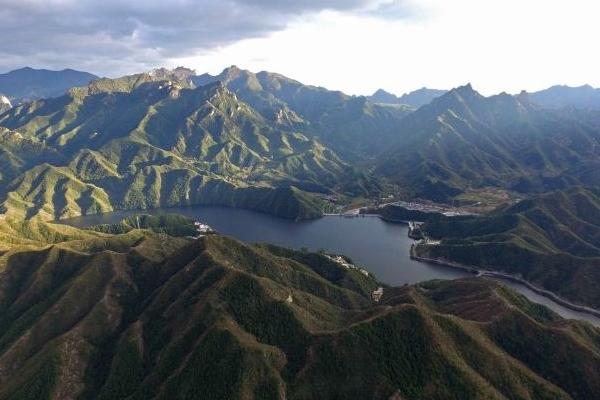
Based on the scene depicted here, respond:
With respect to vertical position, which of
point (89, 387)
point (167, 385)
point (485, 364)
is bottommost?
point (89, 387)

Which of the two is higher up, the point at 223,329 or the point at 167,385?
the point at 223,329

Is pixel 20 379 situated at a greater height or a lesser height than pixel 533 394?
lesser

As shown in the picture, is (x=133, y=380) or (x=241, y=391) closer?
(x=241, y=391)

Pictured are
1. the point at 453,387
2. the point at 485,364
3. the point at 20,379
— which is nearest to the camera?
the point at 453,387

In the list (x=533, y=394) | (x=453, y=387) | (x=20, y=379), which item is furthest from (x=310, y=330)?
(x=20, y=379)

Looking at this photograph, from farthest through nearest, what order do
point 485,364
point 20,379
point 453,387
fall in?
point 20,379 → point 485,364 → point 453,387

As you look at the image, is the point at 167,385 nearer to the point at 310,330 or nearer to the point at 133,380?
the point at 133,380

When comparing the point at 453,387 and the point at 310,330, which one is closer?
the point at 453,387

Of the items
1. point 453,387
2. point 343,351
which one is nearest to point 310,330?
point 343,351

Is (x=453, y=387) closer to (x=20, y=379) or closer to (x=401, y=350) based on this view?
(x=401, y=350)
